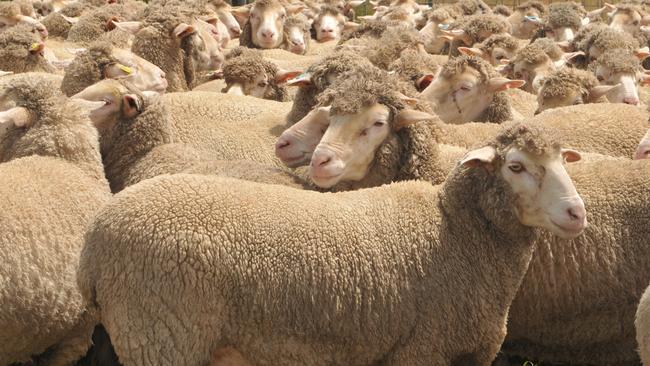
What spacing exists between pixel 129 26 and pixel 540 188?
16.6 feet

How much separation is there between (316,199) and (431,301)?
615 millimetres

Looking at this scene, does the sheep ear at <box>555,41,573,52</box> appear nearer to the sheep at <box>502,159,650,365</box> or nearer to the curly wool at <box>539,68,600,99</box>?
the curly wool at <box>539,68,600,99</box>

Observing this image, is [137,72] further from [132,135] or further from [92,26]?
[92,26]

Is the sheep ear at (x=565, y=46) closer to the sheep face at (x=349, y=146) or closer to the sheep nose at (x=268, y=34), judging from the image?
the sheep nose at (x=268, y=34)

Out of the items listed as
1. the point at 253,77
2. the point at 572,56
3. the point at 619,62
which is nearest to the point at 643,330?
the point at 253,77

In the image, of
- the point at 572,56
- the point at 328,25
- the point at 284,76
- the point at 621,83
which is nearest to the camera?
the point at 284,76

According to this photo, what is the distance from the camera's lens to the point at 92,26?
922cm

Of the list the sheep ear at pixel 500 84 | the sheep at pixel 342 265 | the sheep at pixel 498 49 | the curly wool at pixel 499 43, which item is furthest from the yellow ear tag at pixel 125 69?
the curly wool at pixel 499 43

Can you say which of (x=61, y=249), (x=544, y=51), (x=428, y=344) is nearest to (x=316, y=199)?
(x=428, y=344)

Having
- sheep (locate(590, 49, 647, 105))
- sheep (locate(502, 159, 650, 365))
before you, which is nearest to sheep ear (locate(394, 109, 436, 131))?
sheep (locate(502, 159, 650, 365))

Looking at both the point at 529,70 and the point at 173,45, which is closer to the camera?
the point at 173,45

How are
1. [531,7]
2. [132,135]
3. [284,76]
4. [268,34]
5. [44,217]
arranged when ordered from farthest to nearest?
1. [531,7]
2. [268,34]
3. [284,76]
4. [132,135]
5. [44,217]

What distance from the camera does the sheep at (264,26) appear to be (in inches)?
404

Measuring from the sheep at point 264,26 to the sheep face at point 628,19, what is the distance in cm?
397
